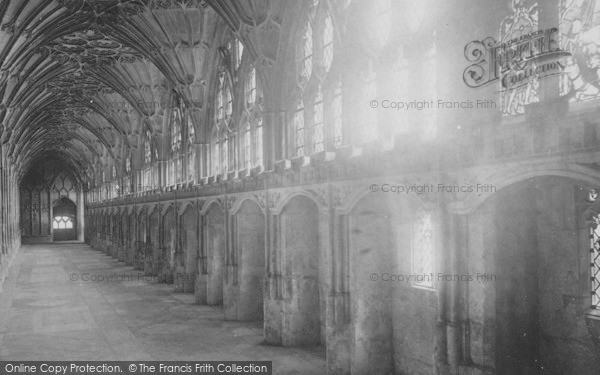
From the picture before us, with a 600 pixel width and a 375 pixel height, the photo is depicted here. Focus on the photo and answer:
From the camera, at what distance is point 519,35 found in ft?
24.5

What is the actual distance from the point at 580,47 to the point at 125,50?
21.6 meters

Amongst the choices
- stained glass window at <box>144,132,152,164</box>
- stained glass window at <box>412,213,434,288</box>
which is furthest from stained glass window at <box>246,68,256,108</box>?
stained glass window at <box>144,132,152,164</box>

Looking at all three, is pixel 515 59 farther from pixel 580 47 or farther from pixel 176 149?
pixel 176 149

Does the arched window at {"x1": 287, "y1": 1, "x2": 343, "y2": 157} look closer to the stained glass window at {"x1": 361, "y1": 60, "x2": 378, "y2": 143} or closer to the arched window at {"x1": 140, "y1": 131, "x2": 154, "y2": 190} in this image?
the stained glass window at {"x1": 361, "y1": 60, "x2": 378, "y2": 143}

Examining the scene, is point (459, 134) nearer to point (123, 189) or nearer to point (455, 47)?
point (455, 47)

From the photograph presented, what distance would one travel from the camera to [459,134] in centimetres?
793

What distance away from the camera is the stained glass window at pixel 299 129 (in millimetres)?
13695

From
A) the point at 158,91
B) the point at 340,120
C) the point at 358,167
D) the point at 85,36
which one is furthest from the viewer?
the point at 158,91

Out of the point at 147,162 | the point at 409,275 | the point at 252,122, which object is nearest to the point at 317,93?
the point at 252,122

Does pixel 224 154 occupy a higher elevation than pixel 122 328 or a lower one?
higher

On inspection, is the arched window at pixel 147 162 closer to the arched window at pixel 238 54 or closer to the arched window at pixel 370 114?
the arched window at pixel 238 54

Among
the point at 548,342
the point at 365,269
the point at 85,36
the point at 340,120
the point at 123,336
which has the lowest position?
the point at 123,336

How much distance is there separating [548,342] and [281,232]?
711cm

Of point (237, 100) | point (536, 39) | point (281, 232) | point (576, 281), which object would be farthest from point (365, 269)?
point (237, 100)
